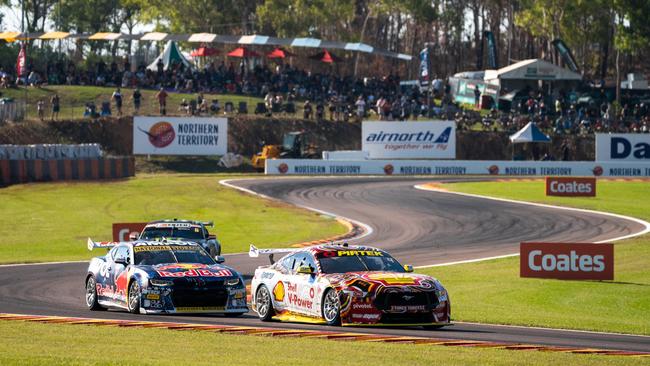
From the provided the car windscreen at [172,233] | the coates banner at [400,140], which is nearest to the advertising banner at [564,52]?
the coates banner at [400,140]

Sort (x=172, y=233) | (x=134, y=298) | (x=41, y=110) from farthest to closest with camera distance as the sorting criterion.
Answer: (x=41, y=110) → (x=172, y=233) → (x=134, y=298)

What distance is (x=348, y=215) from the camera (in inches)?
1714

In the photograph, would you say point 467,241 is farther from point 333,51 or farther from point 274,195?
point 333,51

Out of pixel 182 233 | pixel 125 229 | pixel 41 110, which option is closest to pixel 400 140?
pixel 41 110

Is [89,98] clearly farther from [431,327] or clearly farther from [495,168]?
[431,327]

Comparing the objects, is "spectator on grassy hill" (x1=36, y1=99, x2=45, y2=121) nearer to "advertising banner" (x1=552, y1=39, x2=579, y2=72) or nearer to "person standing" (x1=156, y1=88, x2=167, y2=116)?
"person standing" (x1=156, y1=88, x2=167, y2=116)

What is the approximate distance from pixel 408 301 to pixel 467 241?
1946cm

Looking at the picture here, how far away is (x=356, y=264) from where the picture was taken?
1814 cm

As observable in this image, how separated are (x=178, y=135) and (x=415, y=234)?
1194 inches

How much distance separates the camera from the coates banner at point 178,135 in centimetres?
6519

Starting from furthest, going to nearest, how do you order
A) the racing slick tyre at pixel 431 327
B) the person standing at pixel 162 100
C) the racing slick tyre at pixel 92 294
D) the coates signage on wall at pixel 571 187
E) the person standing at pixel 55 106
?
the person standing at pixel 162 100, the person standing at pixel 55 106, the coates signage on wall at pixel 571 187, the racing slick tyre at pixel 92 294, the racing slick tyre at pixel 431 327

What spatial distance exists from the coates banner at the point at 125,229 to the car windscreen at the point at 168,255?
9.68 metres

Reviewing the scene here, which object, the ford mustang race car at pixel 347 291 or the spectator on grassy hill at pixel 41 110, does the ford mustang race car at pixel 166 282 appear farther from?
the spectator on grassy hill at pixel 41 110

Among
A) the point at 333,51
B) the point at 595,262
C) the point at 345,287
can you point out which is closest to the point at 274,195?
the point at 595,262
